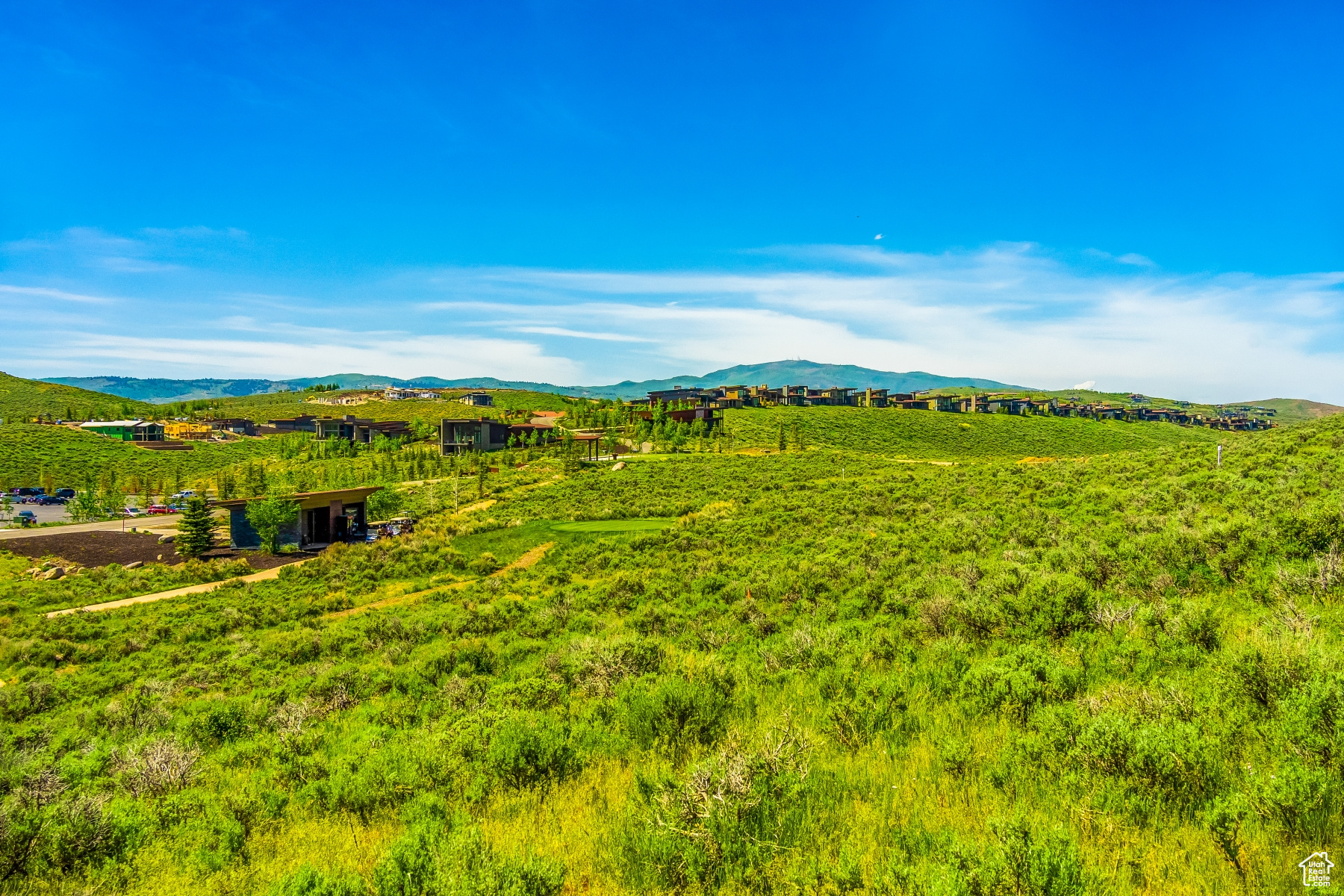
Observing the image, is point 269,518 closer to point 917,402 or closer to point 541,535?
point 541,535

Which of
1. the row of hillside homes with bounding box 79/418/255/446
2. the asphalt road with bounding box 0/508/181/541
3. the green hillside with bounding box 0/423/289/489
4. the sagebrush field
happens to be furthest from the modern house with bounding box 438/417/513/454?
A: the sagebrush field

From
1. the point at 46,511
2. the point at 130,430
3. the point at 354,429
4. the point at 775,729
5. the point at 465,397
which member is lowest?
the point at 46,511

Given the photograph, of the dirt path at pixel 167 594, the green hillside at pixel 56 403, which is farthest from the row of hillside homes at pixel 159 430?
the dirt path at pixel 167 594

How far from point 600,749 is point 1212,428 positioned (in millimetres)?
204481

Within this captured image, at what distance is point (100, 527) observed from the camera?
48.5m

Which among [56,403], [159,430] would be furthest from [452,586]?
[56,403]

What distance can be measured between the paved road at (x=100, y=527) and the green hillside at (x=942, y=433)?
6648 centimetres

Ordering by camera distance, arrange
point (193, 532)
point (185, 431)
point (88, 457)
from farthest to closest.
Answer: point (185, 431), point (88, 457), point (193, 532)

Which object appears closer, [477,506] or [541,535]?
[541,535]

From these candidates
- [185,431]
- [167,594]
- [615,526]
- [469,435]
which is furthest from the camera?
[185,431]

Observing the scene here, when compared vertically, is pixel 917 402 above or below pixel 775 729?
above

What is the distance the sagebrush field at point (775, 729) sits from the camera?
3.92m

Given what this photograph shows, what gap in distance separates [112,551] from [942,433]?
387 feet

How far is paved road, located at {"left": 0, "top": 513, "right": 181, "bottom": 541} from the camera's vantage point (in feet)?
145
